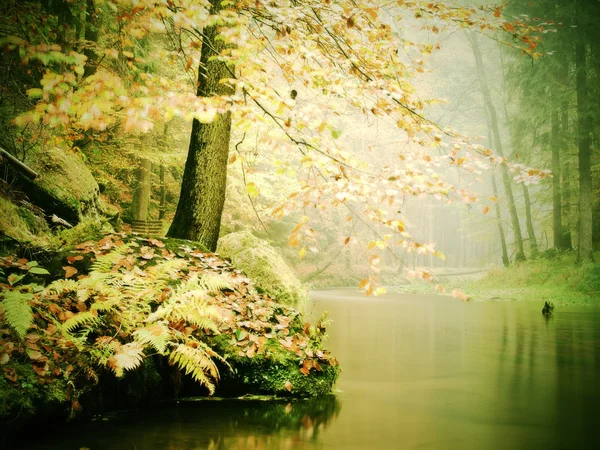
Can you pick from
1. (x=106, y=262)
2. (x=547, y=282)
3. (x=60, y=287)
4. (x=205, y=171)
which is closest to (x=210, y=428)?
(x=60, y=287)

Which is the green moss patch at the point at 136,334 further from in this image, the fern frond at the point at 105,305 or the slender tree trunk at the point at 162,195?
the slender tree trunk at the point at 162,195

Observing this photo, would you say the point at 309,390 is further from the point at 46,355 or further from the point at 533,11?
the point at 533,11

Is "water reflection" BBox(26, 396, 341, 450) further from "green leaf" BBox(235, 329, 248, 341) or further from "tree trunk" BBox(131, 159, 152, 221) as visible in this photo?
"tree trunk" BBox(131, 159, 152, 221)

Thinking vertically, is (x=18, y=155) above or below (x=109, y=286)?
above

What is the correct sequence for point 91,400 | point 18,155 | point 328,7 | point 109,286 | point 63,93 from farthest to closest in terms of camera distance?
point 18,155 < point 328,7 < point 109,286 < point 91,400 < point 63,93

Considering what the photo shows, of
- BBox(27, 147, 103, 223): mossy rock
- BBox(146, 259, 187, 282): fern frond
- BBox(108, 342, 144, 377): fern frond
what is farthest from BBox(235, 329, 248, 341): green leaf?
BBox(27, 147, 103, 223): mossy rock

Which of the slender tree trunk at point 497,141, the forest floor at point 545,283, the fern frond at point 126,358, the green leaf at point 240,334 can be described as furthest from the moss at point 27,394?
the slender tree trunk at point 497,141

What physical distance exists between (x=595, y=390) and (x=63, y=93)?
6.52 m

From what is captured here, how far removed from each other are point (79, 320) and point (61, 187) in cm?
393

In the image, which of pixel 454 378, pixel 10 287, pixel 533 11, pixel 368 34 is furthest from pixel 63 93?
pixel 533 11

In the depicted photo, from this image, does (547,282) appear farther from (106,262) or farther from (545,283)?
(106,262)

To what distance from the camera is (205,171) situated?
20.3 ft

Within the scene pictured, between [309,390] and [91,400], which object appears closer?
[91,400]

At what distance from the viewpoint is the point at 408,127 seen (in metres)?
4.59
